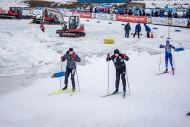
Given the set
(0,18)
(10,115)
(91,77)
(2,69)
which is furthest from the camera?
(0,18)

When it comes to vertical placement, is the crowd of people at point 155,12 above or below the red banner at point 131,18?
above

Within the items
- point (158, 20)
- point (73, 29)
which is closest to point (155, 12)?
point (158, 20)

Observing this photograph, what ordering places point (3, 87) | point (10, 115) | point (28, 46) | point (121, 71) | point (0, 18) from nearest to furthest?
1. point (10, 115)
2. point (121, 71)
3. point (3, 87)
4. point (28, 46)
5. point (0, 18)

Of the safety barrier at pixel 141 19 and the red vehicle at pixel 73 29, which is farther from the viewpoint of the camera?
the safety barrier at pixel 141 19

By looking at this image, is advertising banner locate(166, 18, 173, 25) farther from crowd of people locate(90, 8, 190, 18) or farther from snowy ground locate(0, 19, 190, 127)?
snowy ground locate(0, 19, 190, 127)

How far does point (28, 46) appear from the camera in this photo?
16.2m

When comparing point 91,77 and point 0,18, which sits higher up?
point 0,18

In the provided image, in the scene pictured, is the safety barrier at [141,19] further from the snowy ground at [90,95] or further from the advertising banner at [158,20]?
the snowy ground at [90,95]

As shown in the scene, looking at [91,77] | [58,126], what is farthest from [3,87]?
[58,126]

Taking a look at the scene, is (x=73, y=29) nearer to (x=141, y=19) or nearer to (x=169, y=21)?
(x=169, y=21)

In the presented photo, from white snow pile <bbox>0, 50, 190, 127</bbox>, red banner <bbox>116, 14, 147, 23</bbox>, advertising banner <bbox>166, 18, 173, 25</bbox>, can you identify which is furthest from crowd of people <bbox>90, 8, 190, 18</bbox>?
white snow pile <bbox>0, 50, 190, 127</bbox>

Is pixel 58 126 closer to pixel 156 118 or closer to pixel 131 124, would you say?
pixel 131 124

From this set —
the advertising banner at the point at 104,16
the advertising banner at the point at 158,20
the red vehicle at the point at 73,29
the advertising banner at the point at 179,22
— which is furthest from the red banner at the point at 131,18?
the red vehicle at the point at 73,29

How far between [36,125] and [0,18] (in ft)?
120
